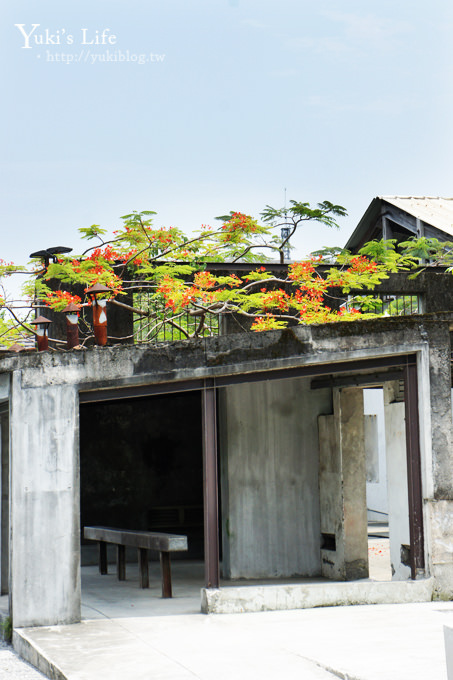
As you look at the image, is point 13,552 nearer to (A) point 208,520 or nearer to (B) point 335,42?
(A) point 208,520

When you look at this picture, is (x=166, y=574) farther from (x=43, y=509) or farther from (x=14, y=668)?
(x=14, y=668)

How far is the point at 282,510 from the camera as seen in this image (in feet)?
32.7

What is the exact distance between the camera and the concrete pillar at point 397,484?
352 inches

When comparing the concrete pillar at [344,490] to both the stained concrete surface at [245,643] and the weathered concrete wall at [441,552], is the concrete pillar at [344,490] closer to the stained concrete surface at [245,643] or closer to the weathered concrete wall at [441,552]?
the weathered concrete wall at [441,552]

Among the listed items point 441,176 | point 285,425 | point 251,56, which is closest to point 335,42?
point 251,56

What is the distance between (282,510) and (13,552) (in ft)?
12.7

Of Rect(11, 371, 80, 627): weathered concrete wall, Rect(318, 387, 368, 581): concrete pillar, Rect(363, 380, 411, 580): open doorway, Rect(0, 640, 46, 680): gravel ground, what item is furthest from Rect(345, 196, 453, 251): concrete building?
Rect(0, 640, 46, 680): gravel ground

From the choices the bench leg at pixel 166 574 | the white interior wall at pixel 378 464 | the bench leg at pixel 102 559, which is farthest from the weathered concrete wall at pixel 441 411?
the white interior wall at pixel 378 464

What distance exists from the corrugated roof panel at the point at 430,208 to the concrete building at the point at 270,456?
9.05m

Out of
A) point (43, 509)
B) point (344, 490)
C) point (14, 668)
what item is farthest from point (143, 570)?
point (14, 668)

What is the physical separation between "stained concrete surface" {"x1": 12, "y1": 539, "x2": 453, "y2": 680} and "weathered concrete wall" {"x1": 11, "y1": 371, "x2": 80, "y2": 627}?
24 cm

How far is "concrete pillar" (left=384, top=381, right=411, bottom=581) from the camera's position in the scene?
29.3ft

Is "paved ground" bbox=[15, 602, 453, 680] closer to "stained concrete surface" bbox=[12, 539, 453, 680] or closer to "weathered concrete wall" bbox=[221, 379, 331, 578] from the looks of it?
"stained concrete surface" bbox=[12, 539, 453, 680]

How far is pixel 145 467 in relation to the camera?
1259 centimetres
